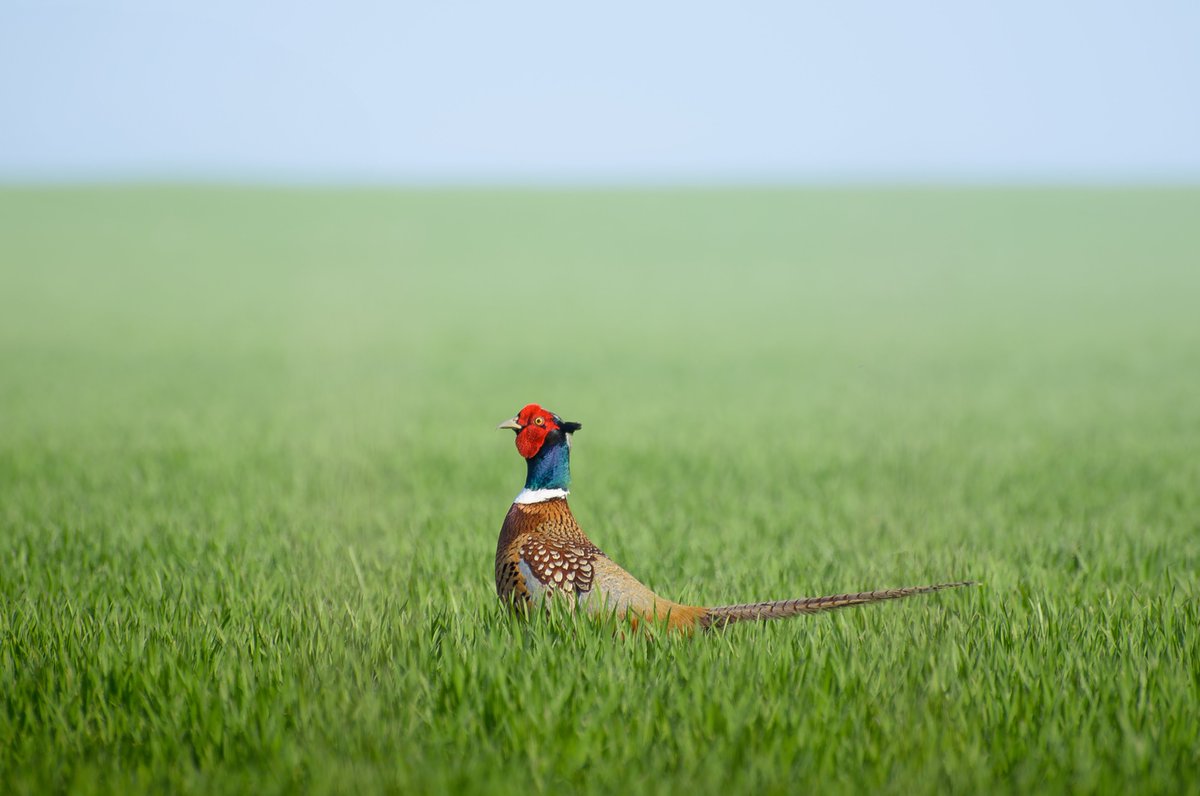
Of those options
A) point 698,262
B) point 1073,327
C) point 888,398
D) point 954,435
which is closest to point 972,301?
point 1073,327

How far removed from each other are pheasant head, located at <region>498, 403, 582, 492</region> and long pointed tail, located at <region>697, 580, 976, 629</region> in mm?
777

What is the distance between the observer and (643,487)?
29.2 feet

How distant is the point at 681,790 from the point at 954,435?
1035 centimetres

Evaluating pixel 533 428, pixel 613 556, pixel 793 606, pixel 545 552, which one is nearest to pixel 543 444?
pixel 533 428

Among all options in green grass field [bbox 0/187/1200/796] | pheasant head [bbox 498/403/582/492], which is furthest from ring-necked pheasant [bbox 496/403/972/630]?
green grass field [bbox 0/187/1200/796]

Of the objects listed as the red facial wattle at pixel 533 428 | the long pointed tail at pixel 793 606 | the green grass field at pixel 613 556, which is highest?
the red facial wattle at pixel 533 428

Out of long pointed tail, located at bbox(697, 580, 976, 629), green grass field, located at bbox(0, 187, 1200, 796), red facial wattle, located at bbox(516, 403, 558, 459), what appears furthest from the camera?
red facial wattle, located at bbox(516, 403, 558, 459)

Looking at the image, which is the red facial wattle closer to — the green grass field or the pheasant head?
the pheasant head

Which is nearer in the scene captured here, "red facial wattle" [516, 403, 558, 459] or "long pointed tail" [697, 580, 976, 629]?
"long pointed tail" [697, 580, 976, 629]

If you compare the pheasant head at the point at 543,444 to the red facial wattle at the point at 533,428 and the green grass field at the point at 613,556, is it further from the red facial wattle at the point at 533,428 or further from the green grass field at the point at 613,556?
the green grass field at the point at 613,556

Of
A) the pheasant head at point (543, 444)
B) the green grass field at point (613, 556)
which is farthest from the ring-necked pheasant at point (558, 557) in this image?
the green grass field at point (613, 556)

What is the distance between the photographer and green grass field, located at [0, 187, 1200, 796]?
133 inches

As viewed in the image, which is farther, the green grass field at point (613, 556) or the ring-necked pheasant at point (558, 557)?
the ring-necked pheasant at point (558, 557)

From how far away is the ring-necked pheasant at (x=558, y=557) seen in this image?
159 inches
